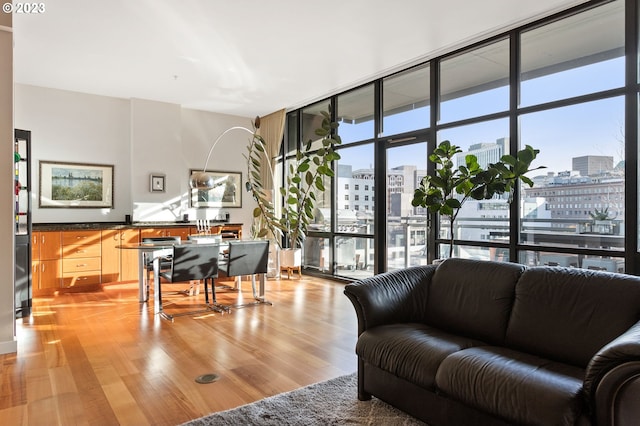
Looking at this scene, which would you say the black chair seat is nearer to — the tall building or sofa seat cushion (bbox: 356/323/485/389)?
sofa seat cushion (bbox: 356/323/485/389)

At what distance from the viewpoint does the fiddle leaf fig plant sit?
6578 mm

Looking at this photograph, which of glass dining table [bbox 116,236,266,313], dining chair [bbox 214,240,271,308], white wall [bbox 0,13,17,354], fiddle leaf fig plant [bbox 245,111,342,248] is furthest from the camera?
fiddle leaf fig plant [bbox 245,111,342,248]

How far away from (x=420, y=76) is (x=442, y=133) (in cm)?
89

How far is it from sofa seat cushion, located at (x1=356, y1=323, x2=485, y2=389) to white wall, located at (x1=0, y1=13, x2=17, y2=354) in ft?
9.73

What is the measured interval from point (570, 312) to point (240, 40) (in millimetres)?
4141

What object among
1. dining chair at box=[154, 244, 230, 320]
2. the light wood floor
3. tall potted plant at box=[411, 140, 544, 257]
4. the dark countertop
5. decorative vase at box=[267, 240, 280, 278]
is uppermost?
tall potted plant at box=[411, 140, 544, 257]

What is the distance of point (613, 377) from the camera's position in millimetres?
1510

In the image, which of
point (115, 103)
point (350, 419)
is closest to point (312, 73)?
point (115, 103)

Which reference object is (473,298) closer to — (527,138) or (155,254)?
(527,138)

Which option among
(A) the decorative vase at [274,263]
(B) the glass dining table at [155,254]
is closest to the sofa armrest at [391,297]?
(B) the glass dining table at [155,254]

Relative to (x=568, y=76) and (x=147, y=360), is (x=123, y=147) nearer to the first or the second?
(x=147, y=360)

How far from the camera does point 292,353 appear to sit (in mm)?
3359

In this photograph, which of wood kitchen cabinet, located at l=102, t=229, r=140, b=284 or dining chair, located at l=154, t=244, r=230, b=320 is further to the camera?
wood kitchen cabinet, located at l=102, t=229, r=140, b=284

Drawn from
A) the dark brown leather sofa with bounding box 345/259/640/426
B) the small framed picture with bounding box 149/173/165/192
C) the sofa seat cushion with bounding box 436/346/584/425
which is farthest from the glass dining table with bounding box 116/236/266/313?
the sofa seat cushion with bounding box 436/346/584/425
